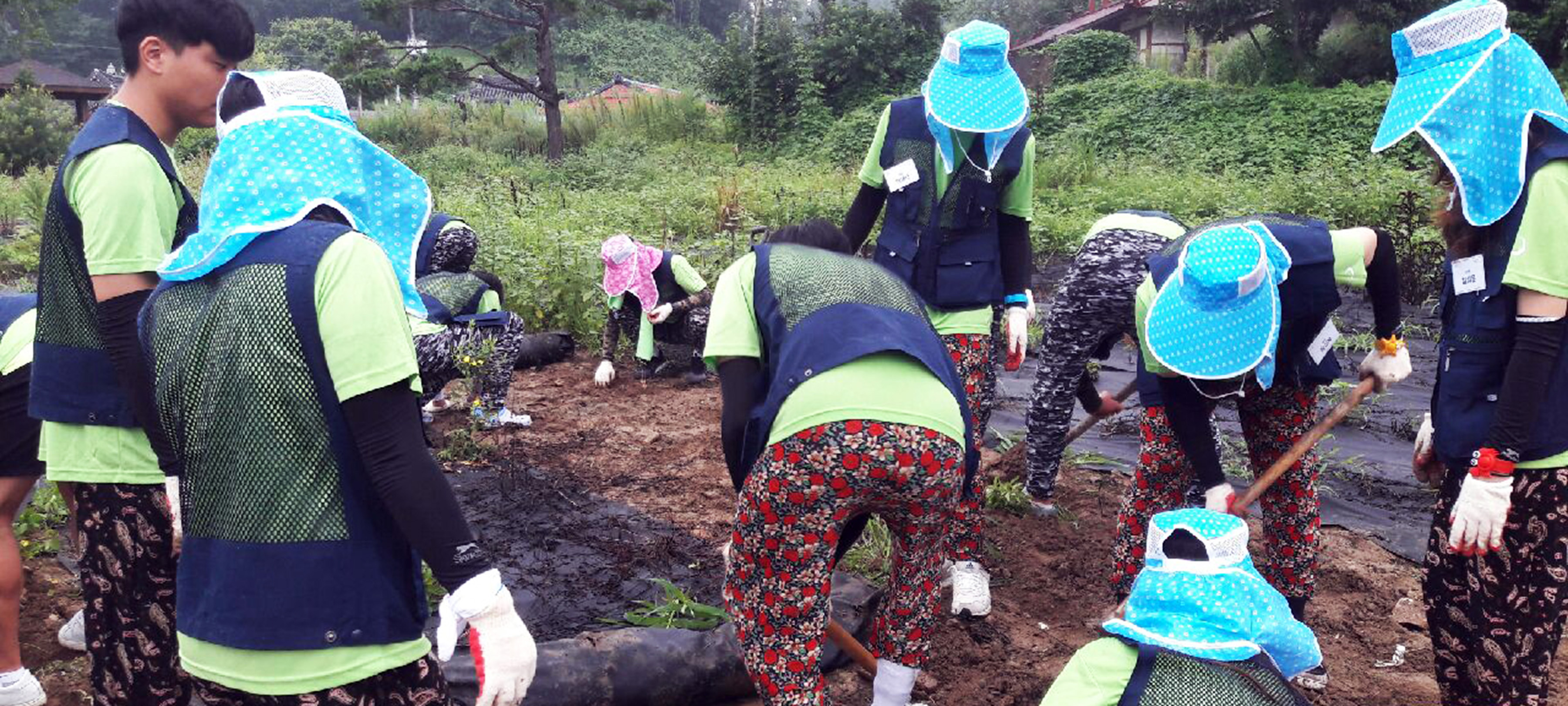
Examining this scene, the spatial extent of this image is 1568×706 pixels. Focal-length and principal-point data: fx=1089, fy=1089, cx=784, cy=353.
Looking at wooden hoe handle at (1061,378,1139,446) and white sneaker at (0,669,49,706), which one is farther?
wooden hoe handle at (1061,378,1139,446)

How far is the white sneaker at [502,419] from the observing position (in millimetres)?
5059

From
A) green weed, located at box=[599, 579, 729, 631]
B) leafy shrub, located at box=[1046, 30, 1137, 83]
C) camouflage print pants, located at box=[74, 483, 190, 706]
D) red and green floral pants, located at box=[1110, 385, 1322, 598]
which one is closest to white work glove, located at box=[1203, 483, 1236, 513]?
red and green floral pants, located at box=[1110, 385, 1322, 598]

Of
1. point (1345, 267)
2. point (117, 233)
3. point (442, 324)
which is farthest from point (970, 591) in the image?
point (442, 324)

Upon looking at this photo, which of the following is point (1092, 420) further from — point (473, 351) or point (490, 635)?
point (490, 635)

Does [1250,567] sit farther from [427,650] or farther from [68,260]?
[68,260]

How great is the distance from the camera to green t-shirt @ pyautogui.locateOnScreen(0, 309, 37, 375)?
261 centimetres

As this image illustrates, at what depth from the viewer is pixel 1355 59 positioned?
682 inches

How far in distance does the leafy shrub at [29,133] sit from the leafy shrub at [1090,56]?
63.5 ft

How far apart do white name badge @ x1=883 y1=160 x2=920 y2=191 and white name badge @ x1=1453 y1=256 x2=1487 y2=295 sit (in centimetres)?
145

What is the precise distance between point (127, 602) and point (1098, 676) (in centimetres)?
181

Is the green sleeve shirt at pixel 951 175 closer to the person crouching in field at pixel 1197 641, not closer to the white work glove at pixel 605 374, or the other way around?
the person crouching in field at pixel 1197 641

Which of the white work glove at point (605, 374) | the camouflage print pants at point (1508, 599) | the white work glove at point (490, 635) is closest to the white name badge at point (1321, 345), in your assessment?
the camouflage print pants at point (1508, 599)

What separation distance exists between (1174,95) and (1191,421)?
16.4 metres

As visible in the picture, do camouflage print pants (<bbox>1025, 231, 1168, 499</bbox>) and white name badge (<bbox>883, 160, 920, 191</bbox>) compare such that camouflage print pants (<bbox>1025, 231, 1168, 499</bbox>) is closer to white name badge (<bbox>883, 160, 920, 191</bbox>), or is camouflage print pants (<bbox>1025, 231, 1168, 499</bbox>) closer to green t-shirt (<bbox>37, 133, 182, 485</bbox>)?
white name badge (<bbox>883, 160, 920, 191</bbox>)
